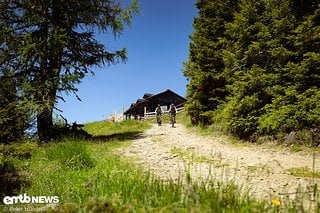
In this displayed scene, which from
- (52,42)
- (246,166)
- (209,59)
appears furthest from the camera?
(209,59)

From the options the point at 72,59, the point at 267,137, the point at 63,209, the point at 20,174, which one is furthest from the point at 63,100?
the point at 63,209

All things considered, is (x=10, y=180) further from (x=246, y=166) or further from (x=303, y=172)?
(x=303, y=172)

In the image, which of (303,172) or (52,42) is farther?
(52,42)

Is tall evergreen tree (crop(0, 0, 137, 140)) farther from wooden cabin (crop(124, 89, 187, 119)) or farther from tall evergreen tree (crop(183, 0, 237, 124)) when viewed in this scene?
wooden cabin (crop(124, 89, 187, 119))

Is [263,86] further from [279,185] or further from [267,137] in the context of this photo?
[279,185]

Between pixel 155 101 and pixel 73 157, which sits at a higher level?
pixel 155 101

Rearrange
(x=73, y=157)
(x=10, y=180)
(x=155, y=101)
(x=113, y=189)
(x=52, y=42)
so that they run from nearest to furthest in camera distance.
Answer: (x=113, y=189) → (x=10, y=180) → (x=73, y=157) → (x=52, y=42) → (x=155, y=101)

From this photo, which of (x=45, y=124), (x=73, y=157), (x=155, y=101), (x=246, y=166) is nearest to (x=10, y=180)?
(x=73, y=157)

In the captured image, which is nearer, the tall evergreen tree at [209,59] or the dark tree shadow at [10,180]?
the dark tree shadow at [10,180]

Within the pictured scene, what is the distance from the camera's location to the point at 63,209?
3947mm

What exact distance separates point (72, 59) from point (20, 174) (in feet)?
33.5

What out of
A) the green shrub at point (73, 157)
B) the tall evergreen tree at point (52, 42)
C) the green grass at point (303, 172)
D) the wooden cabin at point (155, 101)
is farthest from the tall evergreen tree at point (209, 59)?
the wooden cabin at point (155, 101)

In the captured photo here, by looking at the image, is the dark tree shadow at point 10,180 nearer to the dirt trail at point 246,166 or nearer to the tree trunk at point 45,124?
the dirt trail at point 246,166

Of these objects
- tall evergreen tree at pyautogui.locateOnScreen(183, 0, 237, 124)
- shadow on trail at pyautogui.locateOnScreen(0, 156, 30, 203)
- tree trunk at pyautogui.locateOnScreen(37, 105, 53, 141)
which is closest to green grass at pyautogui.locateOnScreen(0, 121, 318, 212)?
shadow on trail at pyautogui.locateOnScreen(0, 156, 30, 203)
